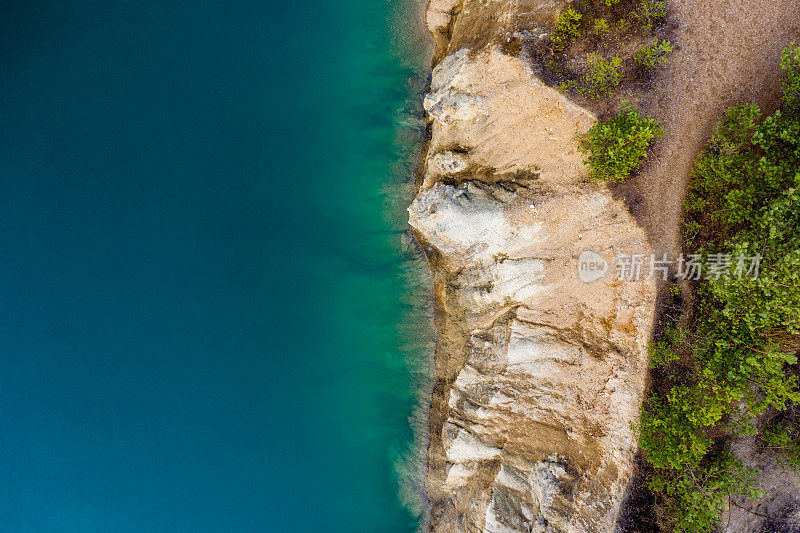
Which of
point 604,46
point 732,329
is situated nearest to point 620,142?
point 604,46

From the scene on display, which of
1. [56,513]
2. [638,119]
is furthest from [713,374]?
[56,513]

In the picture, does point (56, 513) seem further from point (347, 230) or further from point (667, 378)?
point (667, 378)

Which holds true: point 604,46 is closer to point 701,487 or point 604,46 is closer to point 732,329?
point 732,329

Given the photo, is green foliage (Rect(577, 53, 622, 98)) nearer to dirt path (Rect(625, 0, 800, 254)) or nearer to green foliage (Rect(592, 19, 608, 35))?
green foliage (Rect(592, 19, 608, 35))

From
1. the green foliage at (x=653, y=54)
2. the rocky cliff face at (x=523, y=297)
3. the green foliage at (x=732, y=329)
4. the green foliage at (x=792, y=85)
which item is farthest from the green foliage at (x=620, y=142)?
the green foliage at (x=792, y=85)

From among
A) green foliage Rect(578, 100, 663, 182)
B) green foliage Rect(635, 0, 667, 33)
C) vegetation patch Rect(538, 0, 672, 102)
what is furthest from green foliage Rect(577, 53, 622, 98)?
green foliage Rect(635, 0, 667, 33)
